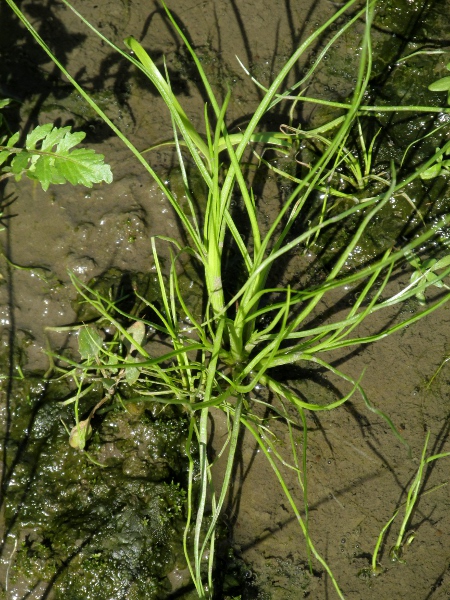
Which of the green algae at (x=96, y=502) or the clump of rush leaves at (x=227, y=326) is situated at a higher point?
the clump of rush leaves at (x=227, y=326)

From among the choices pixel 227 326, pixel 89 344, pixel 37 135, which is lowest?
pixel 89 344

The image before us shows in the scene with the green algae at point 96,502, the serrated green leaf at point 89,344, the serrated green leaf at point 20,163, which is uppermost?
the serrated green leaf at point 20,163

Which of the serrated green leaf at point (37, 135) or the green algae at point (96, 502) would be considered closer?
the green algae at point (96, 502)

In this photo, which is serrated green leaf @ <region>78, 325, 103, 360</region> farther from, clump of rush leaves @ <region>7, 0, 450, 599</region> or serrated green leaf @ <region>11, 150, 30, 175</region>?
serrated green leaf @ <region>11, 150, 30, 175</region>

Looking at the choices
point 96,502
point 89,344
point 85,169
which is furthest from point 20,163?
point 96,502

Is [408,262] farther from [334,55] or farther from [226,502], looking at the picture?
[226,502]

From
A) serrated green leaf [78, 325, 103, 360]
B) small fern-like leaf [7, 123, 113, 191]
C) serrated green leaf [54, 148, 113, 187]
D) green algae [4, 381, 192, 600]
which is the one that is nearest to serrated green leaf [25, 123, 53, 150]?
small fern-like leaf [7, 123, 113, 191]

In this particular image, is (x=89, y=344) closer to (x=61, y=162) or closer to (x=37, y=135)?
(x=61, y=162)

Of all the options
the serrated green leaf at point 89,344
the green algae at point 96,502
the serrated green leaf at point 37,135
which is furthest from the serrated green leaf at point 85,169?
the green algae at point 96,502

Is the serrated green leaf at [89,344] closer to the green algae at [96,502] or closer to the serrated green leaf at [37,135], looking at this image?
the green algae at [96,502]

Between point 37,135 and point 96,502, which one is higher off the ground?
point 37,135

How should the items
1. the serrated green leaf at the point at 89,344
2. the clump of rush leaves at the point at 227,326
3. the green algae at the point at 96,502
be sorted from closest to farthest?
the clump of rush leaves at the point at 227,326 → the green algae at the point at 96,502 → the serrated green leaf at the point at 89,344

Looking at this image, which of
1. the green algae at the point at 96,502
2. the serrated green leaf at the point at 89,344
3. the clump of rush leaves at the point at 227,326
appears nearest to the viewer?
the clump of rush leaves at the point at 227,326

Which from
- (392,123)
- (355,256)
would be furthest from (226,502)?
(392,123)
